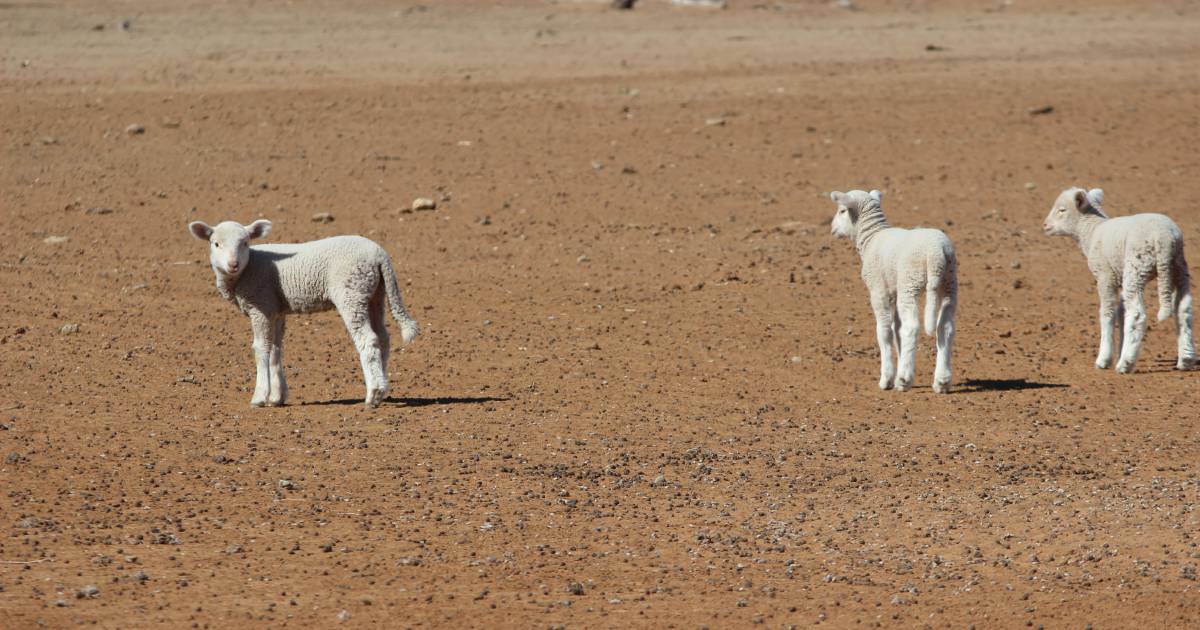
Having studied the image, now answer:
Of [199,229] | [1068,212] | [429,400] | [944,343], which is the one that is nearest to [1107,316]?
[1068,212]

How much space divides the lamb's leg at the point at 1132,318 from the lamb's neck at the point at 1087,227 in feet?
2.54

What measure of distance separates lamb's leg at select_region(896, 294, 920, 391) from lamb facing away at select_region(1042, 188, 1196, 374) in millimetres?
2340

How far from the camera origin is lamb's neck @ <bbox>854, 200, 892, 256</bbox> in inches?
625

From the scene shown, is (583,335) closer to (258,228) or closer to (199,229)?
(258,228)

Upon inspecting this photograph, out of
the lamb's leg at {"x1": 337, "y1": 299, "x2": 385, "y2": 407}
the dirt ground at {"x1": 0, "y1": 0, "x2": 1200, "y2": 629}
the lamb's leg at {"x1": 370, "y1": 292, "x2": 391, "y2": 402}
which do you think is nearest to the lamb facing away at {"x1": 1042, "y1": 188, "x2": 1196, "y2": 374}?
the dirt ground at {"x1": 0, "y1": 0, "x2": 1200, "y2": 629}

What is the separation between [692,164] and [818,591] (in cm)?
1688

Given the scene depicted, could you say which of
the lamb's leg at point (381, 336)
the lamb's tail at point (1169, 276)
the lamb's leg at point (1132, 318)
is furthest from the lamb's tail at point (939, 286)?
the lamb's leg at point (381, 336)

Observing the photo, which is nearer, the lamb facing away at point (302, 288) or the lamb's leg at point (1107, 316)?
the lamb facing away at point (302, 288)

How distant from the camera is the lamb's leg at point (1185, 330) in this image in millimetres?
16297

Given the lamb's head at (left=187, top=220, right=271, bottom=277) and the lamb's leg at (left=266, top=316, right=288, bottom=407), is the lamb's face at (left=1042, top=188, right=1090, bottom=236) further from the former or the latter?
the lamb's head at (left=187, top=220, right=271, bottom=277)

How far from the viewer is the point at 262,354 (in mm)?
14391

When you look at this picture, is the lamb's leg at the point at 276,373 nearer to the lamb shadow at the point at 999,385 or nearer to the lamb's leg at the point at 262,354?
the lamb's leg at the point at 262,354

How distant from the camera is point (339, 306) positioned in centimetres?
1418

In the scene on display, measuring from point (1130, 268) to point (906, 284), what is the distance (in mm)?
2557
